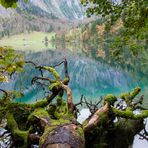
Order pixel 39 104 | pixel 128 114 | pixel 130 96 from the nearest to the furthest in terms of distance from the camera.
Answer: pixel 128 114
pixel 39 104
pixel 130 96

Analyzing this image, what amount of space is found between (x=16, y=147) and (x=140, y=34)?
6399mm

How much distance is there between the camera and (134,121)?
352 inches

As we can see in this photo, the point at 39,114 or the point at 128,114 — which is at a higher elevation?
the point at 39,114

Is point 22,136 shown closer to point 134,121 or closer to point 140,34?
point 134,121

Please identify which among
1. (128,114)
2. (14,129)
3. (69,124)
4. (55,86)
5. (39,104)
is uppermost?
(55,86)

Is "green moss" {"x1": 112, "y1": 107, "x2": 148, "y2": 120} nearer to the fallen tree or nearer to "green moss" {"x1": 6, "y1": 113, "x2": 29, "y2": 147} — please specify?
the fallen tree

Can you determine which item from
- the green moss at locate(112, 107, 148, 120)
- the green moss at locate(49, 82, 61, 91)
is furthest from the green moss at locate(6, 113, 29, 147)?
the green moss at locate(112, 107, 148, 120)

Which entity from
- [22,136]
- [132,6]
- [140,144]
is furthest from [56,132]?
[140,144]

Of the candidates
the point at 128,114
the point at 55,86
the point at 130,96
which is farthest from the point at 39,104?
the point at 130,96

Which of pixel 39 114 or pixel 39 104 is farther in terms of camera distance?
pixel 39 104

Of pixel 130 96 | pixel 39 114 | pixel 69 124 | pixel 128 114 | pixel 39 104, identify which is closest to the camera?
pixel 69 124

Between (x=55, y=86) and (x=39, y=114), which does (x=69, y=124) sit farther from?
(x=55, y=86)

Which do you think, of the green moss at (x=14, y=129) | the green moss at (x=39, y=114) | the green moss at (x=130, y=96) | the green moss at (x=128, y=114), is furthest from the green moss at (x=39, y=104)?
the green moss at (x=130, y=96)

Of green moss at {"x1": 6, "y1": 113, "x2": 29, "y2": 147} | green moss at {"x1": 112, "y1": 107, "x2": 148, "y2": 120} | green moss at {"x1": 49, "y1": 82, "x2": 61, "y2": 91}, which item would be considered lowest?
green moss at {"x1": 6, "y1": 113, "x2": 29, "y2": 147}
